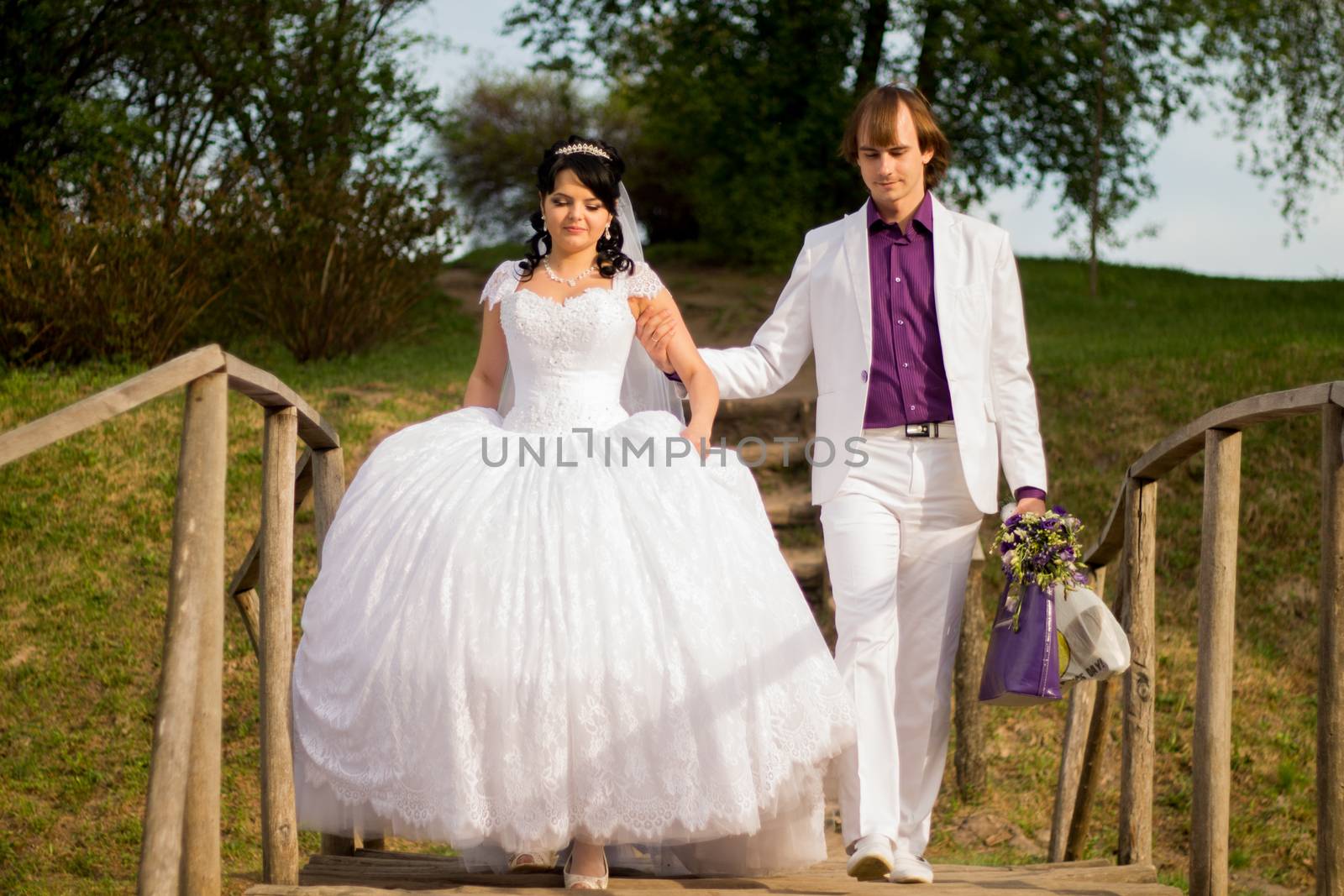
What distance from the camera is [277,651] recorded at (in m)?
3.82

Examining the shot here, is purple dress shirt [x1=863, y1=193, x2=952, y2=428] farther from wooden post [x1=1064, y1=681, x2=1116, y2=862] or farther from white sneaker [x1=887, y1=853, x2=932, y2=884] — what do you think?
wooden post [x1=1064, y1=681, x2=1116, y2=862]

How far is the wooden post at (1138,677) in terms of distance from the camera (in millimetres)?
4379

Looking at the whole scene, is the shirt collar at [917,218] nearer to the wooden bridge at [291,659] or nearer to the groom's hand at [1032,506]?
the groom's hand at [1032,506]

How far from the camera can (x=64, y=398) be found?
9.66 meters

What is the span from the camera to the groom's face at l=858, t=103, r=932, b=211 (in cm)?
402

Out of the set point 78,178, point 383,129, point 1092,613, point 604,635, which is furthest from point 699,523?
point 383,129

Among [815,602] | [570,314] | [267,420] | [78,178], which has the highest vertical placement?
[78,178]

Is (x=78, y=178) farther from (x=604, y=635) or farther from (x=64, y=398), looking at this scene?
(x=604, y=635)

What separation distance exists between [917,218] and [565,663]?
1.85 metres

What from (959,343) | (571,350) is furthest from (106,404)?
(959,343)

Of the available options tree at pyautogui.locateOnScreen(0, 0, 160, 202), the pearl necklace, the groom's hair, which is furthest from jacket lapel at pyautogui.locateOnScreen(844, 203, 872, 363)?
tree at pyautogui.locateOnScreen(0, 0, 160, 202)

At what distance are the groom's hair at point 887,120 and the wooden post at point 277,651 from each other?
1892mm

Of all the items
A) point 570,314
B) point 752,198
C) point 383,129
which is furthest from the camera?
point 752,198

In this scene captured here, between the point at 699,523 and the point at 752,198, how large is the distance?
11.6 m
